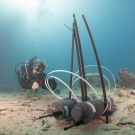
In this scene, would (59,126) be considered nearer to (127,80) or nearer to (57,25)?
(127,80)

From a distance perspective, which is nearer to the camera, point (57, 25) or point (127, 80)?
point (127, 80)

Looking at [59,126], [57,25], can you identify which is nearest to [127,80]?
[59,126]

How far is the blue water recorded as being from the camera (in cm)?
3531

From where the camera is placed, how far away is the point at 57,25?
8194cm

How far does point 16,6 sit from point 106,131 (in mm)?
38102

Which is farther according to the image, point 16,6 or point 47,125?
point 16,6

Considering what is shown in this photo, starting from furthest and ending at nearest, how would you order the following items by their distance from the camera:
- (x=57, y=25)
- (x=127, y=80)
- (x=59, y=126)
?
(x=57, y=25), (x=127, y=80), (x=59, y=126)

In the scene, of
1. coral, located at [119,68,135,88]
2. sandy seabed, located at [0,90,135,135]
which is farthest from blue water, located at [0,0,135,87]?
sandy seabed, located at [0,90,135,135]

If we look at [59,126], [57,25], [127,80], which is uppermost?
[57,25]

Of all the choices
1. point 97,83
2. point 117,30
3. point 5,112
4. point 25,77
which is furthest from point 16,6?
point 117,30

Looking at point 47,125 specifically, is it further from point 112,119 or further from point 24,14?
point 24,14

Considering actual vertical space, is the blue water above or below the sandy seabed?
above

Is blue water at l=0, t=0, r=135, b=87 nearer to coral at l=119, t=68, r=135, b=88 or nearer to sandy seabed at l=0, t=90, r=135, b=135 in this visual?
coral at l=119, t=68, r=135, b=88

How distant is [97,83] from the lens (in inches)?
543
